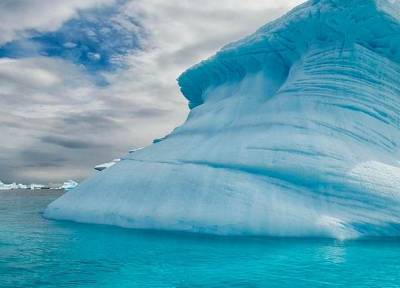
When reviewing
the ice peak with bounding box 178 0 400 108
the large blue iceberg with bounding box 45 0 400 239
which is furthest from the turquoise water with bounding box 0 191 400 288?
the ice peak with bounding box 178 0 400 108

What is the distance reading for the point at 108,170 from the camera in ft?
66.2

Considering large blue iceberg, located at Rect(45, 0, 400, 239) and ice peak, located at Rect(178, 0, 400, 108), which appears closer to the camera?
large blue iceberg, located at Rect(45, 0, 400, 239)

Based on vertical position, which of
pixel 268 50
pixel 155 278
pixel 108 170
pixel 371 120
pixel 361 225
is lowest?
pixel 155 278

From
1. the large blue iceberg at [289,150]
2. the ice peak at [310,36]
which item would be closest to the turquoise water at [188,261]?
the large blue iceberg at [289,150]

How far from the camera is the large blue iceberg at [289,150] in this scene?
14.7 meters

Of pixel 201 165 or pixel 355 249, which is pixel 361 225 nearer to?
pixel 355 249

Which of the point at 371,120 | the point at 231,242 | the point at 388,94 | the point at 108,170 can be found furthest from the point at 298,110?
the point at 108,170

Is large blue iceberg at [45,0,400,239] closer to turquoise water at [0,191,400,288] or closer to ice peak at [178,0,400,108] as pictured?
ice peak at [178,0,400,108]

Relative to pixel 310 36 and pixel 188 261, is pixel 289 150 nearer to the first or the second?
pixel 310 36

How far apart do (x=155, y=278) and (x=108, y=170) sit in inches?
451

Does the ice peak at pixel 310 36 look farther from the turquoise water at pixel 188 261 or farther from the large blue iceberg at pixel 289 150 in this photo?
the turquoise water at pixel 188 261

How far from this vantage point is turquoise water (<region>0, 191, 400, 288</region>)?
357 inches

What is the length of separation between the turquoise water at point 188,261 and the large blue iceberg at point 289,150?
79 centimetres

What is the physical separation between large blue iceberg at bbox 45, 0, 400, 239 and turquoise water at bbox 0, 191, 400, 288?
0.79m
